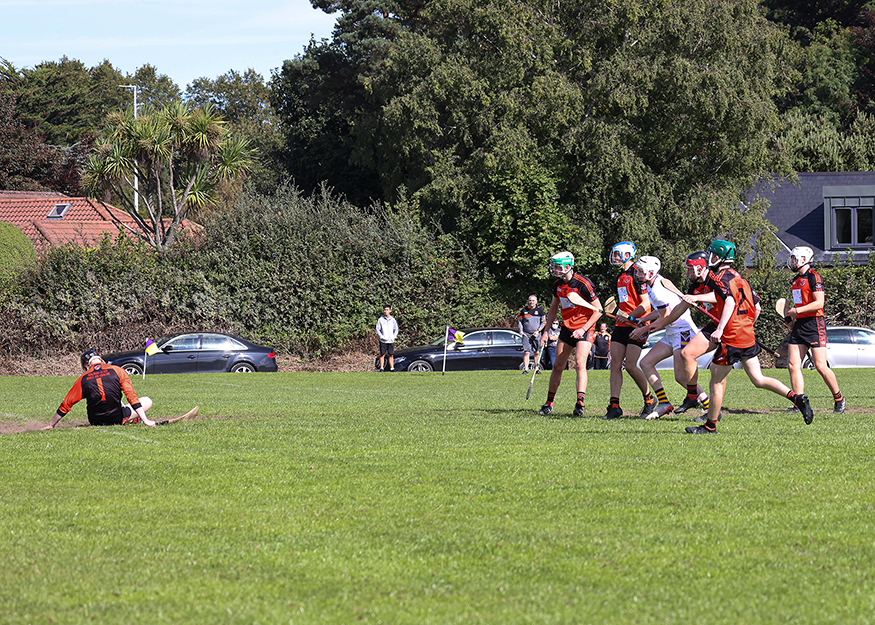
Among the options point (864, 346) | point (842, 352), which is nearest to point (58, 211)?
point (842, 352)

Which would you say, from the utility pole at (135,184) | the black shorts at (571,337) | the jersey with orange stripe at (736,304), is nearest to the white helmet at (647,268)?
the black shorts at (571,337)

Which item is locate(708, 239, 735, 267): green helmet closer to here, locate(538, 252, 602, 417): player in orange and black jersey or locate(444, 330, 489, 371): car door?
locate(538, 252, 602, 417): player in orange and black jersey

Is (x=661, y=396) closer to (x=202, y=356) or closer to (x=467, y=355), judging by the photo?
(x=467, y=355)

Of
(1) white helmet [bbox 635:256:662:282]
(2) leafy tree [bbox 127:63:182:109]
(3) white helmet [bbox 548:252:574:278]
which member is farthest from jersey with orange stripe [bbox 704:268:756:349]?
(2) leafy tree [bbox 127:63:182:109]

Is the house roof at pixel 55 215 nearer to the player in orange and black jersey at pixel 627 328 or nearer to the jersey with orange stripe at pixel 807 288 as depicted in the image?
the player in orange and black jersey at pixel 627 328

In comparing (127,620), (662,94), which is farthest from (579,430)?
(662,94)

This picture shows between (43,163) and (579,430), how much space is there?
4736cm

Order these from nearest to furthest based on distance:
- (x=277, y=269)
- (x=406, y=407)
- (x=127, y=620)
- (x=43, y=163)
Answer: (x=127, y=620) < (x=406, y=407) < (x=277, y=269) < (x=43, y=163)

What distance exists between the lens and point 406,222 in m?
33.4

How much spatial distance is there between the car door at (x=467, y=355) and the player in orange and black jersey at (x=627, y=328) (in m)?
16.2

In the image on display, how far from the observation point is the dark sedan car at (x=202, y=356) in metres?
28.0

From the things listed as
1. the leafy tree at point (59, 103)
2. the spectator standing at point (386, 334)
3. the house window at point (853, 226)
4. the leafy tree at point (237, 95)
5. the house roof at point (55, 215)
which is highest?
the leafy tree at point (237, 95)

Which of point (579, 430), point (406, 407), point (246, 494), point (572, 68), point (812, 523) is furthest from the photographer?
point (572, 68)

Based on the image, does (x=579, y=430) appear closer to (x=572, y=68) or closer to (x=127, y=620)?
(x=127, y=620)
